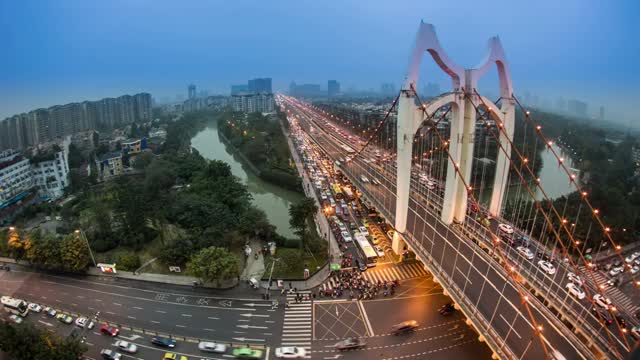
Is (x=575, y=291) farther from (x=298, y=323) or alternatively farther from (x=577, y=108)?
(x=577, y=108)

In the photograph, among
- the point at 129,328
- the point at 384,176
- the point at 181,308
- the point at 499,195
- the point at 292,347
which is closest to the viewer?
the point at 292,347

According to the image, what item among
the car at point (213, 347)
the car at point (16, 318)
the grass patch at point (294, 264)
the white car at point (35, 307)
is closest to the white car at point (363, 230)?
the grass patch at point (294, 264)

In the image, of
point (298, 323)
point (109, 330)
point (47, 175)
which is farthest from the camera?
point (47, 175)

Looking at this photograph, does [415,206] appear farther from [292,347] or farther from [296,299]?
[292,347]

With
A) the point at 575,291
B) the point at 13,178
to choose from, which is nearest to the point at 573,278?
the point at 575,291

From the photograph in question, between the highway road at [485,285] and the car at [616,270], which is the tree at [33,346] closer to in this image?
the highway road at [485,285]

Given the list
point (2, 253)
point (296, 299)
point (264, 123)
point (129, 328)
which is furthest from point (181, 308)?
point (264, 123)
